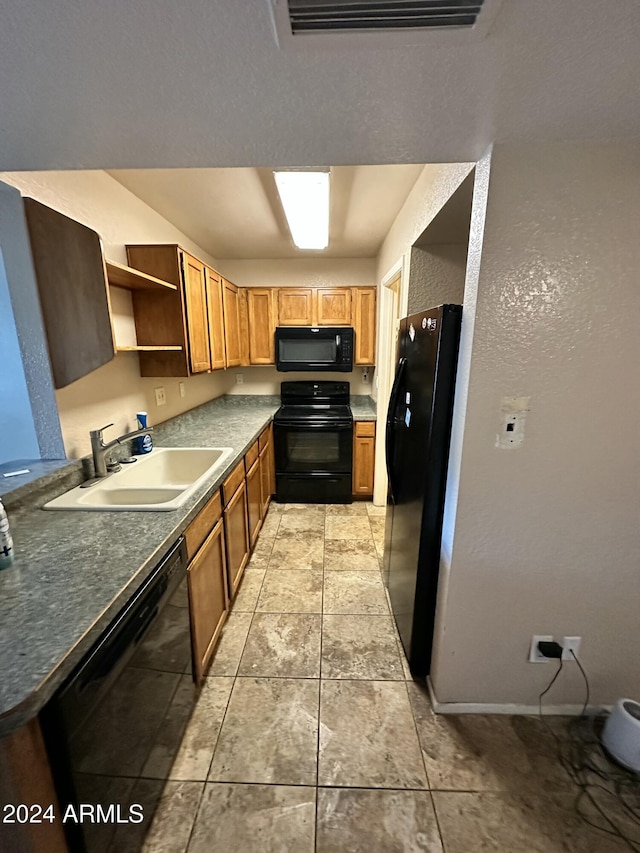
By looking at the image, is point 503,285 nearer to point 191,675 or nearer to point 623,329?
point 623,329

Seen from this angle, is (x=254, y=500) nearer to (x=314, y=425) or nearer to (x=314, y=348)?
(x=314, y=425)

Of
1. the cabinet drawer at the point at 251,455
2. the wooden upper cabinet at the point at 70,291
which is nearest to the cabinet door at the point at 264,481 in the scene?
the cabinet drawer at the point at 251,455

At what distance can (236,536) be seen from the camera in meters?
2.01

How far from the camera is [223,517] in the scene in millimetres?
1732

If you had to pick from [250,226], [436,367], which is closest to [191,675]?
[436,367]

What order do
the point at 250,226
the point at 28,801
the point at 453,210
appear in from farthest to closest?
1. the point at 250,226
2. the point at 453,210
3. the point at 28,801

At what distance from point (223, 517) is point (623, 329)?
1.83 meters

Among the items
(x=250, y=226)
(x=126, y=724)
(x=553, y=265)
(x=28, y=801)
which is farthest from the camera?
(x=250, y=226)

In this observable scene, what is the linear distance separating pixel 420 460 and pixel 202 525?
993 mm

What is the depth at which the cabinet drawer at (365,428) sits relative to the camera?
3.12 metres

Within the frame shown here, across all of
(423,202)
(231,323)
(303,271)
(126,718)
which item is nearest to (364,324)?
(303,271)

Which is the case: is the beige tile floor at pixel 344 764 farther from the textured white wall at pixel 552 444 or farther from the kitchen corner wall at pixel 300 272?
the kitchen corner wall at pixel 300 272

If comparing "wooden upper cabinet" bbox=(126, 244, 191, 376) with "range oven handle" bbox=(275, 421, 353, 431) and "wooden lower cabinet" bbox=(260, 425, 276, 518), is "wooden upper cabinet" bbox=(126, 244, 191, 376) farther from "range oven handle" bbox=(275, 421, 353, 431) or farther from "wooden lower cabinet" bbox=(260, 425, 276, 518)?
"range oven handle" bbox=(275, 421, 353, 431)

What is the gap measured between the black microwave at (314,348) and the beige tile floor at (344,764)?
2.25 meters
